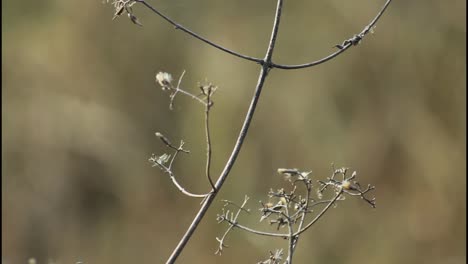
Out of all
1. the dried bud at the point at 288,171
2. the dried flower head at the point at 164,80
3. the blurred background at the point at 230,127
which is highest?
the blurred background at the point at 230,127

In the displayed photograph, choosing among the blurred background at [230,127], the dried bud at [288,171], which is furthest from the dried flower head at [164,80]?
the blurred background at [230,127]

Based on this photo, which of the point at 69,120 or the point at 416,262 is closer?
the point at 416,262

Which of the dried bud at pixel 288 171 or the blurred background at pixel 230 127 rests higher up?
the blurred background at pixel 230 127

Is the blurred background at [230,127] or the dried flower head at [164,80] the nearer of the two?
the dried flower head at [164,80]

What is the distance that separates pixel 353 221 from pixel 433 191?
337 millimetres

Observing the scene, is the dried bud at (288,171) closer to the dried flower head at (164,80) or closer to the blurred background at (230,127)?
the dried flower head at (164,80)

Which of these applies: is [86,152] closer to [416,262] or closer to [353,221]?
[353,221]

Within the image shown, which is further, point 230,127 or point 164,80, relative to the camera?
point 230,127

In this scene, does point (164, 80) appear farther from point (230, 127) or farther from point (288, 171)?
point (230, 127)

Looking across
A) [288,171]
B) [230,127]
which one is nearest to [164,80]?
[288,171]

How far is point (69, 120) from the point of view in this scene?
11.4 ft

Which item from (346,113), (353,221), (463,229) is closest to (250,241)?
(353,221)

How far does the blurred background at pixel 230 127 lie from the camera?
3.23 meters

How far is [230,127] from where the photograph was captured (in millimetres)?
3279
